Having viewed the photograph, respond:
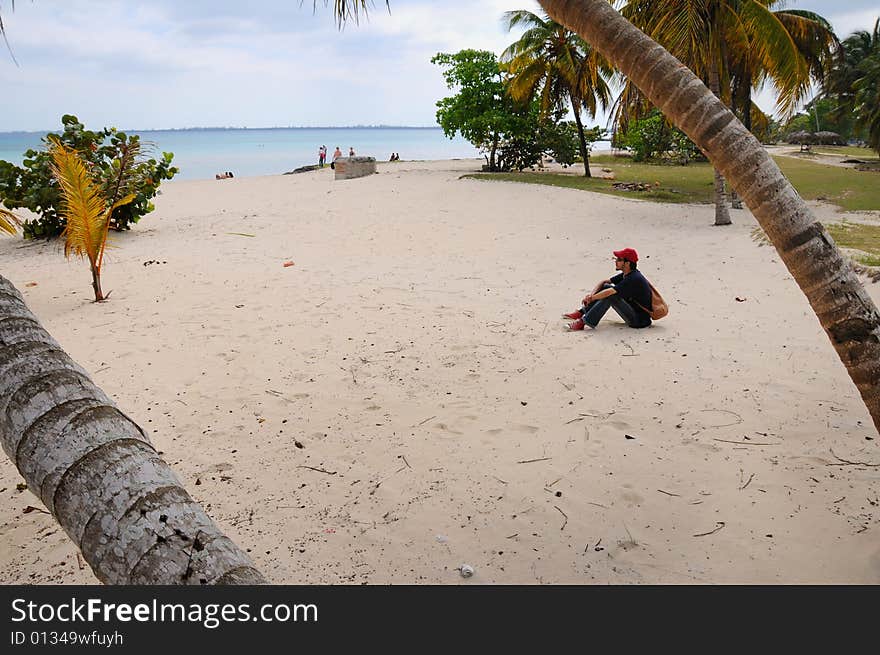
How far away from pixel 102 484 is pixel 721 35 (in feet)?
42.1

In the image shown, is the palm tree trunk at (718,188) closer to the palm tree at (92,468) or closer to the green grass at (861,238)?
the green grass at (861,238)

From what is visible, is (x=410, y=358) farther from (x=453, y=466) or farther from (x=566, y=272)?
(x=566, y=272)

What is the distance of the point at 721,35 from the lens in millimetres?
11484

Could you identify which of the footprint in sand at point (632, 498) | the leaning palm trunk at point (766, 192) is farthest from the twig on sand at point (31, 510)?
the leaning palm trunk at point (766, 192)

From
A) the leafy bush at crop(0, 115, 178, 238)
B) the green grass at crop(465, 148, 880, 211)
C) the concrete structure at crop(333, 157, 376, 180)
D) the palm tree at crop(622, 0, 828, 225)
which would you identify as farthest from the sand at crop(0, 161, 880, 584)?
the concrete structure at crop(333, 157, 376, 180)

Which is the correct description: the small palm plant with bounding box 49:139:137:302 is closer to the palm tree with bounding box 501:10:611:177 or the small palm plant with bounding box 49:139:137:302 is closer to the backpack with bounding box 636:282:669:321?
the backpack with bounding box 636:282:669:321

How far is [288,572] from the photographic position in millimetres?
3160

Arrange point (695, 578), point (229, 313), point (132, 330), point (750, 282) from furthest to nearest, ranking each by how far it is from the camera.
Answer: point (750, 282) < point (229, 313) < point (132, 330) < point (695, 578)

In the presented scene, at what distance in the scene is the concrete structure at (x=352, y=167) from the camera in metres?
24.9

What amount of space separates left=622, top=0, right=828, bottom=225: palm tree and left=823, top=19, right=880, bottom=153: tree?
13.6m

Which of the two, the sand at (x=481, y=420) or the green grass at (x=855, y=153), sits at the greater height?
the green grass at (x=855, y=153)

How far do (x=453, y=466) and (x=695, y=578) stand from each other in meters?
1.61

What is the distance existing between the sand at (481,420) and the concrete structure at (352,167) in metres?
15.6
